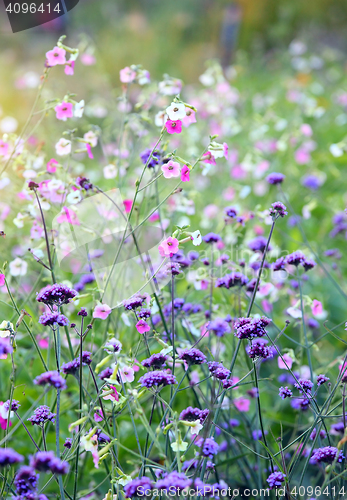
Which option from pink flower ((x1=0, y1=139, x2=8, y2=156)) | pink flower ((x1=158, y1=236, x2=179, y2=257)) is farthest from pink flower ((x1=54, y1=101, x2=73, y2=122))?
pink flower ((x1=158, y1=236, x2=179, y2=257))

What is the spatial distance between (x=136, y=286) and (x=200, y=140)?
2192 millimetres

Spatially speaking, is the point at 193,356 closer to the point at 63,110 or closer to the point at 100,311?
the point at 100,311

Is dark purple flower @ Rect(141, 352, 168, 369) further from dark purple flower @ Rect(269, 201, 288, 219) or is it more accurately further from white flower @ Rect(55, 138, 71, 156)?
white flower @ Rect(55, 138, 71, 156)

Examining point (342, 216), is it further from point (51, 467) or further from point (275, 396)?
point (51, 467)

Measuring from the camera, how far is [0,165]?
158cm

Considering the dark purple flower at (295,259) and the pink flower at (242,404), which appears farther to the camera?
the pink flower at (242,404)

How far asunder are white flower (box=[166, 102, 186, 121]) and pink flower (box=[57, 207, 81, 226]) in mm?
485

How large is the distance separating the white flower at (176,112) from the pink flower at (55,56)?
0.49 metres

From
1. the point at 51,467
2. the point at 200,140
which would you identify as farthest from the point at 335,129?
the point at 51,467

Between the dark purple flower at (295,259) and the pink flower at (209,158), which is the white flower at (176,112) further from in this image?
the dark purple flower at (295,259)

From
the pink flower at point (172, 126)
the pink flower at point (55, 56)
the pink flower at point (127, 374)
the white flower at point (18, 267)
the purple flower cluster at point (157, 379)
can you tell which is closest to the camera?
the purple flower cluster at point (157, 379)

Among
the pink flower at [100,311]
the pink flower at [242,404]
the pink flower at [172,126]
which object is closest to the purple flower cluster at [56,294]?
the pink flower at [100,311]

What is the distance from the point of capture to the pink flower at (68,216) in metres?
1.40

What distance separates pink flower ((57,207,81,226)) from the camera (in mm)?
1396
